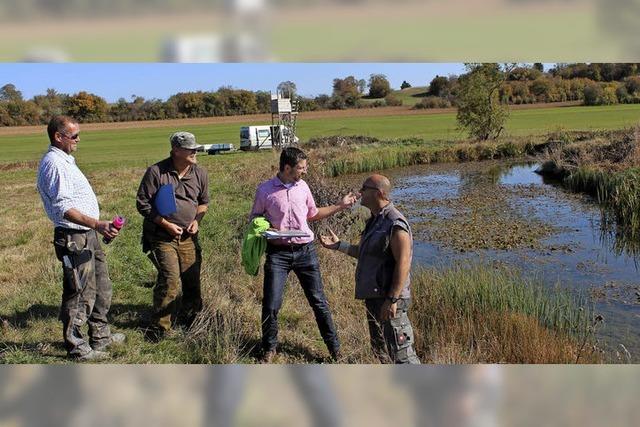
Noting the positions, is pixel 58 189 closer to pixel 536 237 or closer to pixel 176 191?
pixel 176 191

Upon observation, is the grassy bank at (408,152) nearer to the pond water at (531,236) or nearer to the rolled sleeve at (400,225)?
the pond water at (531,236)

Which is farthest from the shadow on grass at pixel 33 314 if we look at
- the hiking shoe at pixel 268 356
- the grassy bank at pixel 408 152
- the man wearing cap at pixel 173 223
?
the grassy bank at pixel 408 152

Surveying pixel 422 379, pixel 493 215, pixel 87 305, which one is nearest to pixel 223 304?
pixel 87 305

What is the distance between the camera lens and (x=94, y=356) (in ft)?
12.9

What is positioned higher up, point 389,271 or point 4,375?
point 4,375

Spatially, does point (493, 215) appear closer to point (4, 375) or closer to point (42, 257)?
point (42, 257)

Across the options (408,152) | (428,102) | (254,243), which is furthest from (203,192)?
(408,152)

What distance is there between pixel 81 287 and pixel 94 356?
0.56m

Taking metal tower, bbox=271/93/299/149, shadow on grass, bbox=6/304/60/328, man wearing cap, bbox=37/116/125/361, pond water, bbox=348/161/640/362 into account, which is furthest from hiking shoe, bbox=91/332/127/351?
pond water, bbox=348/161/640/362

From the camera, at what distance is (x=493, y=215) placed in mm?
13195

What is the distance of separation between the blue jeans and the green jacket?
2.8 inches

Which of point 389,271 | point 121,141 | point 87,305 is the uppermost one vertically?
point 121,141
